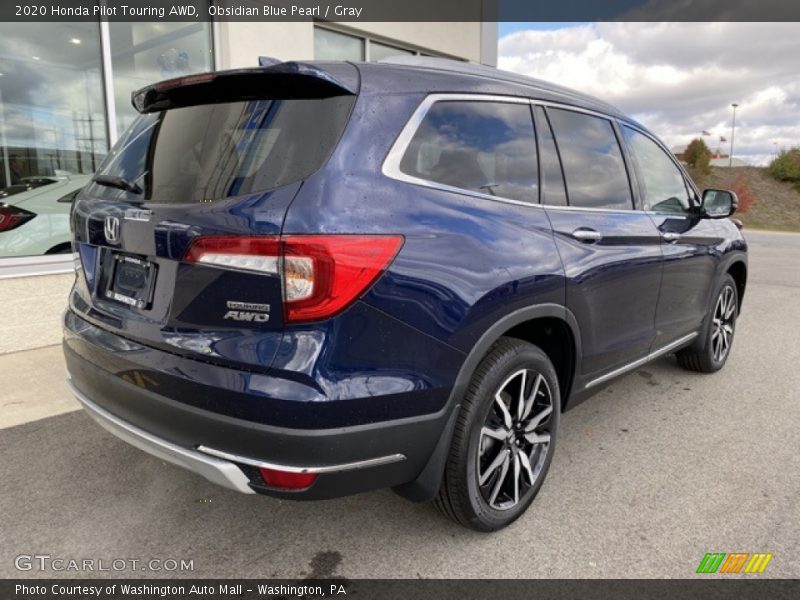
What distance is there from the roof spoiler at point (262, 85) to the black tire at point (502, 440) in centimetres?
118

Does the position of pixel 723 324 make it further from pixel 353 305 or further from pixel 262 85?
pixel 262 85

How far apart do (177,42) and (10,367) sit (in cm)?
386

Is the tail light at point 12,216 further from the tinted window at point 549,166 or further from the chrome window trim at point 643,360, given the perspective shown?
the chrome window trim at point 643,360

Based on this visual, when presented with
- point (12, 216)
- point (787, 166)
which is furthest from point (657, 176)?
point (787, 166)

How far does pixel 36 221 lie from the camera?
5426mm

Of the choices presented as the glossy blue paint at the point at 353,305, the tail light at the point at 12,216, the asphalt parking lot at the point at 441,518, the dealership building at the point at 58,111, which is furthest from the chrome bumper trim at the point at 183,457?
the tail light at the point at 12,216

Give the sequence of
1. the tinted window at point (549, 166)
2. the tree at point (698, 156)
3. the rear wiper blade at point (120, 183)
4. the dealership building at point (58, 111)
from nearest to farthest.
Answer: the rear wiper blade at point (120, 183) < the tinted window at point (549, 166) < the dealership building at point (58, 111) < the tree at point (698, 156)

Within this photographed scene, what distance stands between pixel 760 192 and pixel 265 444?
60120 millimetres

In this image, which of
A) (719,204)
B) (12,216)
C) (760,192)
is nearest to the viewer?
(719,204)

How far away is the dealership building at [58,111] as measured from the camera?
202 inches

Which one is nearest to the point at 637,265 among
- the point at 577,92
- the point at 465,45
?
the point at 577,92

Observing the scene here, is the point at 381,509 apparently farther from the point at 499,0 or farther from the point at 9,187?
the point at 499,0

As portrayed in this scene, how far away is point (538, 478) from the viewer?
2.65 meters

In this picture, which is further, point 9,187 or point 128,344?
point 9,187
